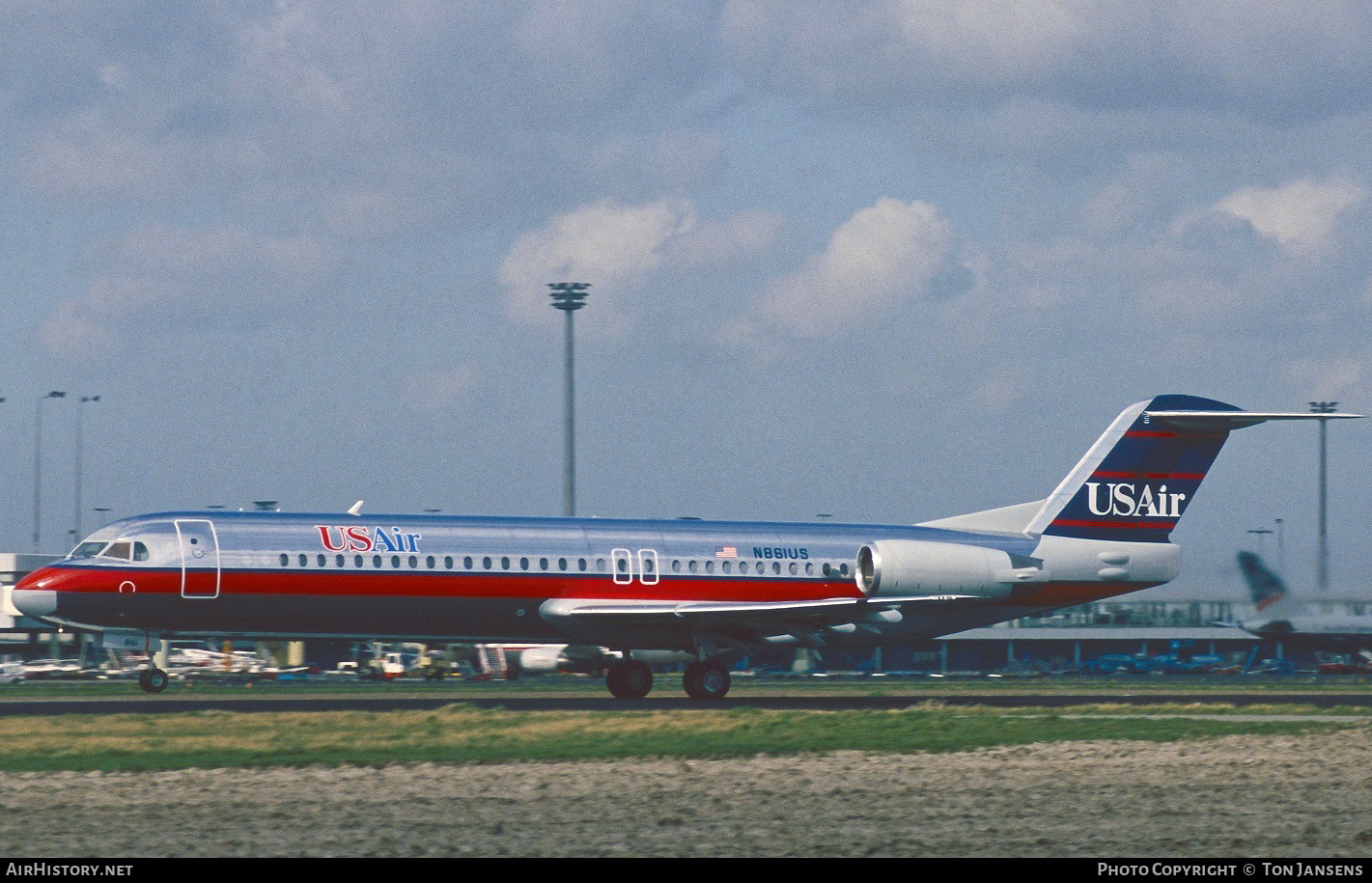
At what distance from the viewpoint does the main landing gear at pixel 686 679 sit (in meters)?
40.4

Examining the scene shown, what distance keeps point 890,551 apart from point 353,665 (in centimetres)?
4050

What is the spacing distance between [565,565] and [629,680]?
3.57 meters

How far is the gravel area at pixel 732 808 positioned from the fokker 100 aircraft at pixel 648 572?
1488 centimetres

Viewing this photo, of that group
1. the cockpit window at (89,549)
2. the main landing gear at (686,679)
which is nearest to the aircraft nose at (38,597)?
the cockpit window at (89,549)

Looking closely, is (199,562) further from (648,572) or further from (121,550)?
(648,572)

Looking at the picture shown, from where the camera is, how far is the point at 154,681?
37.7 meters

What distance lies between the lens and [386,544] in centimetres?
3800

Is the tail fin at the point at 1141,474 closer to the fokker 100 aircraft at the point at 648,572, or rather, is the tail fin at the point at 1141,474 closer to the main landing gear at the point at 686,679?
the fokker 100 aircraft at the point at 648,572

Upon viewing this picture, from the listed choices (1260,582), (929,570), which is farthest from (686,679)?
(1260,582)

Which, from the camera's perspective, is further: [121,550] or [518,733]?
[121,550]

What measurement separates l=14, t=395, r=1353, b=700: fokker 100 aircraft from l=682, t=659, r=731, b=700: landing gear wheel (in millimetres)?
46

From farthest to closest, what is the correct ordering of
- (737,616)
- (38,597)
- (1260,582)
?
(1260,582) → (737,616) → (38,597)

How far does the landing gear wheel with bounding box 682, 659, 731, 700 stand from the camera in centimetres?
4038
